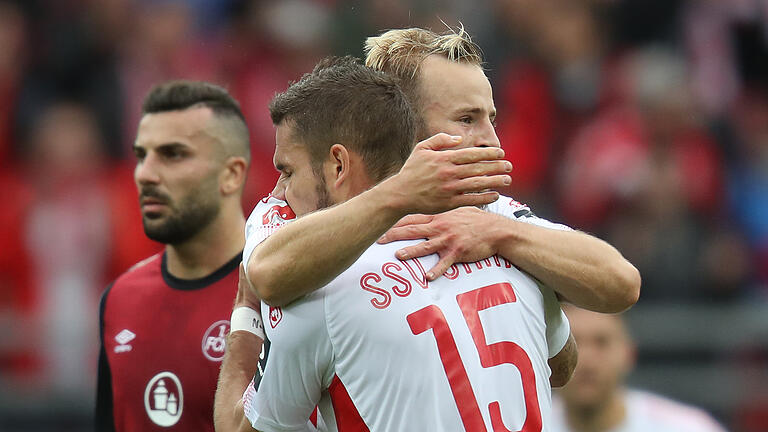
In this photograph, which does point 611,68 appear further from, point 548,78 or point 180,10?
point 180,10

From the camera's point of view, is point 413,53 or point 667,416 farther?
point 667,416

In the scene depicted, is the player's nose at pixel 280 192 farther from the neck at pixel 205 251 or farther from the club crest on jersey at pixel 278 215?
the neck at pixel 205 251

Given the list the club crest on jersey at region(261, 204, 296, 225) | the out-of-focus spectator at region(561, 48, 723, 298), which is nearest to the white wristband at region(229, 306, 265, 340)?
the club crest on jersey at region(261, 204, 296, 225)

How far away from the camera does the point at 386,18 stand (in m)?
10.1

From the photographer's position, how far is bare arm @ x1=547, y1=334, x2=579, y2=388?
386 centimetres

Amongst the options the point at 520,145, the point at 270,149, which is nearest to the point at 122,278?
the point at 270,149

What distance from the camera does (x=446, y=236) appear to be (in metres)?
3.42

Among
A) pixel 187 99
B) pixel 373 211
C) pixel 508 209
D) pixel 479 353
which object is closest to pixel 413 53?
pixel 508 209

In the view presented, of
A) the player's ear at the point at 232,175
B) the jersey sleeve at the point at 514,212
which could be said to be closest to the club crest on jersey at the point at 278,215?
the jersey sleeve at the point at 514,212

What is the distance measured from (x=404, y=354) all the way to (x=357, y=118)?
675mm

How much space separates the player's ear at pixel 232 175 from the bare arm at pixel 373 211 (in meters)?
2.09

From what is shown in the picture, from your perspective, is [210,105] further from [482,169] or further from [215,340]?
[482,169]

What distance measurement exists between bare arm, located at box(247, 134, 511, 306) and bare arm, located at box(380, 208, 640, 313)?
0.26 m

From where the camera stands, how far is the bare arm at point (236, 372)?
142 inches
